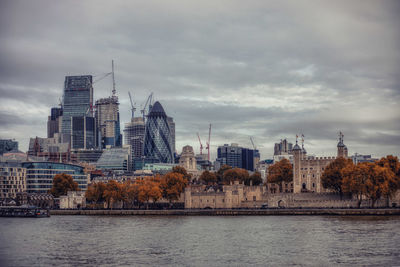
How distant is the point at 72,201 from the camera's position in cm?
14850

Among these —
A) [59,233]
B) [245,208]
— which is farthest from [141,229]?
[245,208]

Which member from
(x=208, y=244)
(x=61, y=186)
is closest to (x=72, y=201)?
(x=61, y=186)

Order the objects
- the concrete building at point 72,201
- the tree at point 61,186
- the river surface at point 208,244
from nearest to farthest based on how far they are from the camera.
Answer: the river surface at point 208,244, the concrete building at point 72,201, the tree at point 61,186

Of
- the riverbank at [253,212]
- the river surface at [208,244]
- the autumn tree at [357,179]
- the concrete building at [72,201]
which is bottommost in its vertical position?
the river surface at [208,244]

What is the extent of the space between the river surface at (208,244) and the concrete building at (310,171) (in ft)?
127

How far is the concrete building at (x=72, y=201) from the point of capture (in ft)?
486

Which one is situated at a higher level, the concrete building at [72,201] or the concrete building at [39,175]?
the concrete building at [39,175]

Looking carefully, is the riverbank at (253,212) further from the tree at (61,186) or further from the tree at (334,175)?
the tree at (61,186)

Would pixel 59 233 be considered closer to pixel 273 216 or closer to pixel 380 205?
pixel 273 216

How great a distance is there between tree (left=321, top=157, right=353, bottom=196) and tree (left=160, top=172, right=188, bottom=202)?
3075 centimetres

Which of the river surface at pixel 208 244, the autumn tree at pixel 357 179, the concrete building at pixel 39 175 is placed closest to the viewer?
the river surface at pixel 208 244

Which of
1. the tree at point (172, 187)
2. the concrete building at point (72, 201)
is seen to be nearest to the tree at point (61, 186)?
the concrete building at point (72, 201)

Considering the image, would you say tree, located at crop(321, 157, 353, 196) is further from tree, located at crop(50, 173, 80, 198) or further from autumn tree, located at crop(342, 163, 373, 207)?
tree, located at crop(50, 173, 80, 198)

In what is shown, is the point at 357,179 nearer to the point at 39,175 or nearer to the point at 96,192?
the point at 96,192
